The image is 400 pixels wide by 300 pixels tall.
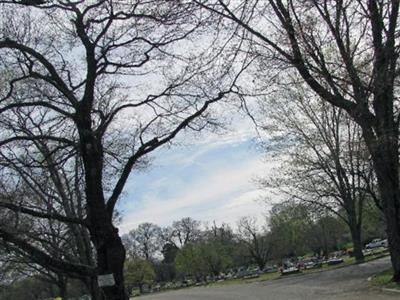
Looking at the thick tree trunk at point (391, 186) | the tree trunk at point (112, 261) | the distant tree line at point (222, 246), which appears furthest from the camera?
the distant tree line at point (222, 246)

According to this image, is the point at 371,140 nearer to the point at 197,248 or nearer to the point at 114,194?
the point at 114,194

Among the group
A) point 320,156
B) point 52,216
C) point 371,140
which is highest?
point 320,156

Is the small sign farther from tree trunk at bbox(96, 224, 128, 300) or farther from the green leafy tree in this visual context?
the green leafy tree

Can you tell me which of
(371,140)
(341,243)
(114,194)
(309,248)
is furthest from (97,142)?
(341,243)

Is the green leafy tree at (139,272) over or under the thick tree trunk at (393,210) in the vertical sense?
over

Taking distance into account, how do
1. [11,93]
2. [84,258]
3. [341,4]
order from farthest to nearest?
[84,258] < [11,93] < [341,4]

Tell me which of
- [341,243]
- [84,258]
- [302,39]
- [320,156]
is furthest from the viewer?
[341,243]

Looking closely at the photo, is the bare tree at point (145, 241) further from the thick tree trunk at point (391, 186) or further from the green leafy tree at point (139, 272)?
the thick tree trunk at point (391, 186)

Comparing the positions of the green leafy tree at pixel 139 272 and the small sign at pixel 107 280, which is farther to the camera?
the green leafy tree at pixel 139 272

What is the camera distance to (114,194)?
45.7 feet

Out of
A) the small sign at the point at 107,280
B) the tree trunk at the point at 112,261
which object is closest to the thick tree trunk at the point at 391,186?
the tree trunk at the point at 112,261

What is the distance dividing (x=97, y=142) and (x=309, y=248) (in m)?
89.4

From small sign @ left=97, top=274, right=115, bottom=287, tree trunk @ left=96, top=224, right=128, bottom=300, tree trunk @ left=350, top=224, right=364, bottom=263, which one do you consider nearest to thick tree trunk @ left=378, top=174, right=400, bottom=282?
tree trunk @ left=96, top=224, right=128, bottom=300

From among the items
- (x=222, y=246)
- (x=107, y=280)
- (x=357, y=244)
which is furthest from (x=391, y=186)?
(x=222, y=246)
